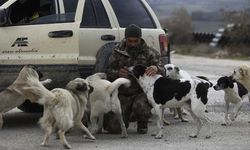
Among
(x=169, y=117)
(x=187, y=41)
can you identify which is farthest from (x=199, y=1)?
(x=169, y=117)

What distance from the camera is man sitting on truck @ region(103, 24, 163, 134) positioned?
986 centimetres

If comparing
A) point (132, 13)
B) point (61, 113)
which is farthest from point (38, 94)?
point (132, 13)

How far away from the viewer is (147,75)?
962 cm

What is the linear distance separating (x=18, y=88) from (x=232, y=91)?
151 inches

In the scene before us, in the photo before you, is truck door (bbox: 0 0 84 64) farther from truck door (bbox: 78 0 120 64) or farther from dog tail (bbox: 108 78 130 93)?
dog tail (bbox: 108 78 130 93)

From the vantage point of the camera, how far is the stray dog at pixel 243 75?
445 inches

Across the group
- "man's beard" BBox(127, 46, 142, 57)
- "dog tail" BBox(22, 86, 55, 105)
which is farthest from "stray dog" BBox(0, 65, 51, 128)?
"man's beard" BBox(127, 46, 142, 57)

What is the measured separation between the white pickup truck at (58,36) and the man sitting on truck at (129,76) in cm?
32

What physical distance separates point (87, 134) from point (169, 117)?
9.95 feet

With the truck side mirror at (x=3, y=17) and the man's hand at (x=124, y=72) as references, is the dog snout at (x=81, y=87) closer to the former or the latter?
the man's hand at (x=124, y=72)

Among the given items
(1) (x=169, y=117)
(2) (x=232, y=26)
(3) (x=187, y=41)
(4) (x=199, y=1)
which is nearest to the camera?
(1) (x=169, y=117)

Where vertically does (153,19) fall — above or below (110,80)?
above

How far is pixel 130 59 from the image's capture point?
997 centimetres

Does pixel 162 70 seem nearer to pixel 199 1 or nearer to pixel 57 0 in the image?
pixel 57 0
